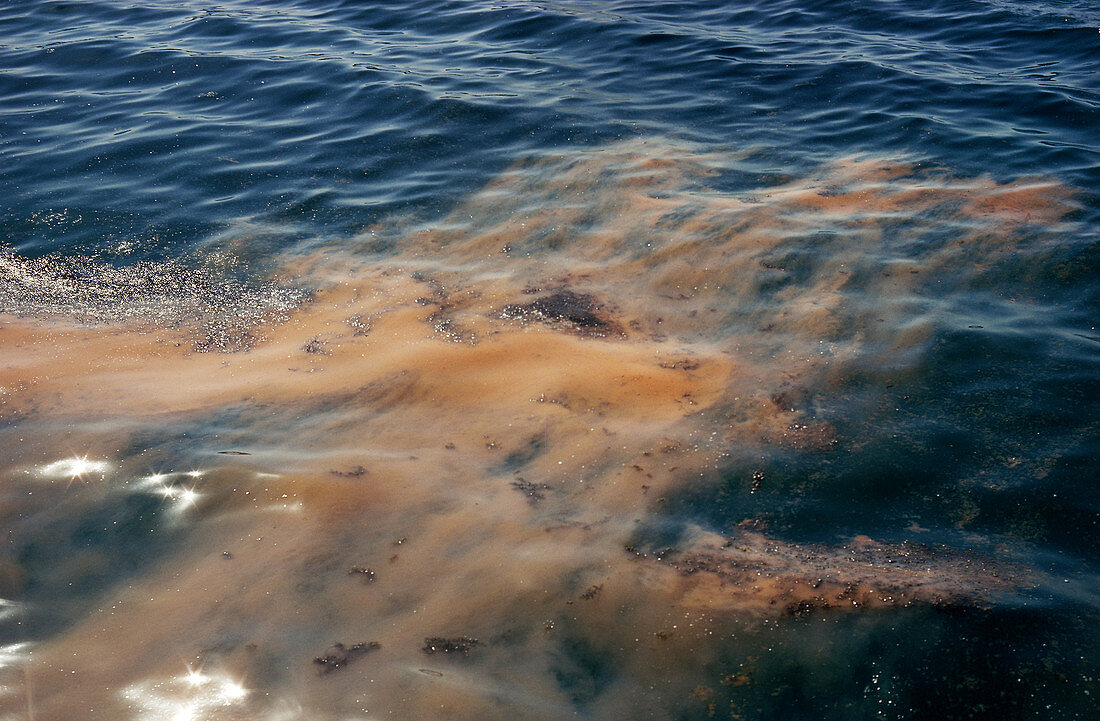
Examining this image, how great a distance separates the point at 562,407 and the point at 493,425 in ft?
1.01

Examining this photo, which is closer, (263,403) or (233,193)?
(263,403)

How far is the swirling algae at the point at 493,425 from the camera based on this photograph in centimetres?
228

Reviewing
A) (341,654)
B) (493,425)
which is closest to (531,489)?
(493,425)

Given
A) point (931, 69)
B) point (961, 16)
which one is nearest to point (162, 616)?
point (931, 69)

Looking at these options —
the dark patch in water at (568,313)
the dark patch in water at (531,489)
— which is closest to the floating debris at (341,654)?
the dark patch in water at (531,489)

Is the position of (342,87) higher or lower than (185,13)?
lower

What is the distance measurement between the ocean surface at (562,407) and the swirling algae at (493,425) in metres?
0.02

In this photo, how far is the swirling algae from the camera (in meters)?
2.28

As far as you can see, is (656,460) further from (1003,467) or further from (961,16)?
(961,16)

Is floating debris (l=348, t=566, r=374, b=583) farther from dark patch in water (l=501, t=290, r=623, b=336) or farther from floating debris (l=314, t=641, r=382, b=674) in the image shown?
dark patch in water (l=501, t=290, r=623, b=336)

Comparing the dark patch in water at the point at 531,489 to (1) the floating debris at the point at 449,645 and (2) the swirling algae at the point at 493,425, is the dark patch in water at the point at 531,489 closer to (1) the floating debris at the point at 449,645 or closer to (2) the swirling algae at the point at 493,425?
(2) the swirling algae at the point at 493,425

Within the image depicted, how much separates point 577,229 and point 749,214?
1.11 meters

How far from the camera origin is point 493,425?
3.21 metres

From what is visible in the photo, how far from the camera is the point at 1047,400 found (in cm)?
321
